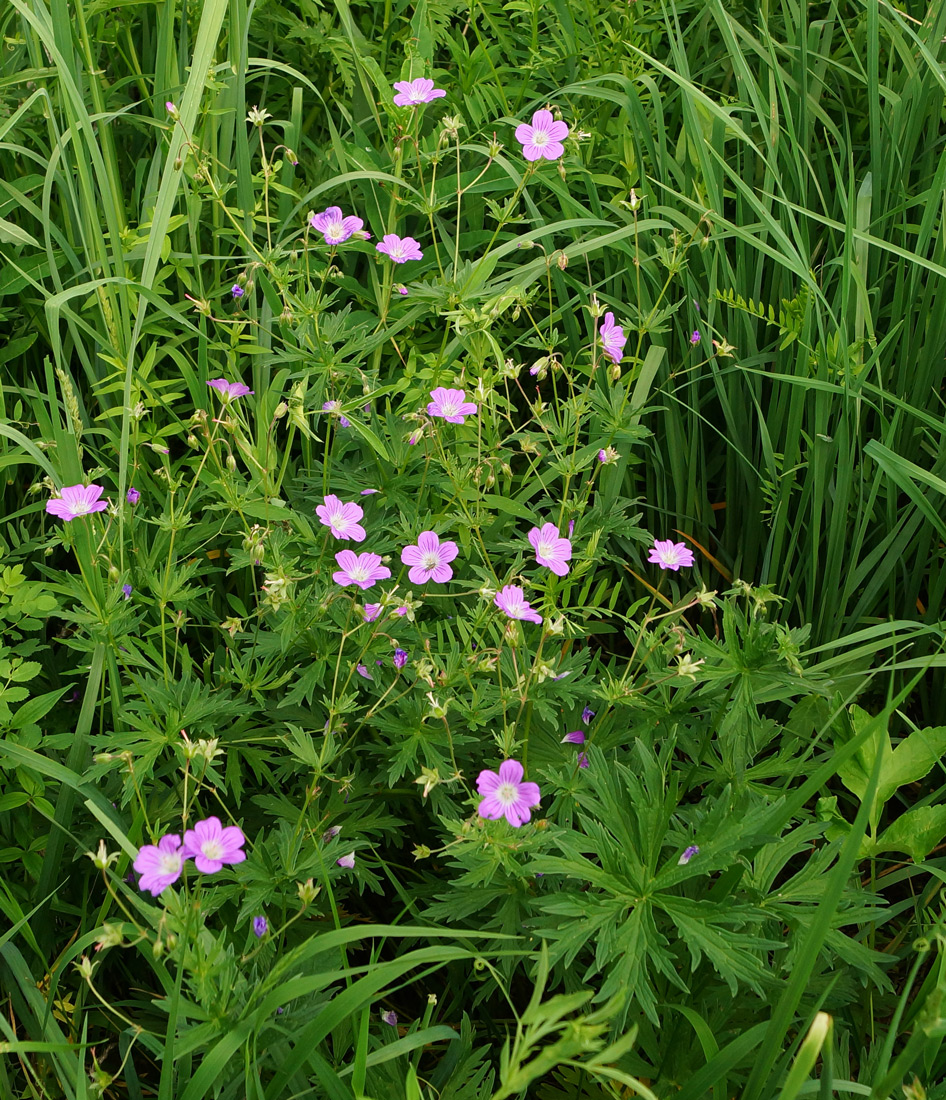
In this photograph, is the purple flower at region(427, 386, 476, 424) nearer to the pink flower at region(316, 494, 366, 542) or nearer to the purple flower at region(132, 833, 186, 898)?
the pink flower at region(316, 494, 366, 542)

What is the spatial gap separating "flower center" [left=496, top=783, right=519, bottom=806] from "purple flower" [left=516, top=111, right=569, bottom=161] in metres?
1.27

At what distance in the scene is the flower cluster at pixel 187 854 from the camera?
1.23m

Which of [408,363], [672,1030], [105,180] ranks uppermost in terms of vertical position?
[105,180]

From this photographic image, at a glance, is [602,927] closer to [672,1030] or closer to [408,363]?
[672,1030]

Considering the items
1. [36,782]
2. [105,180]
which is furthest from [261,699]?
[105,180]

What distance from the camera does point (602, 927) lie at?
1396 millimetres

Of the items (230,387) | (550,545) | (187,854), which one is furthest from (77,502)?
(550,545)

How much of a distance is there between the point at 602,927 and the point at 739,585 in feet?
1.99

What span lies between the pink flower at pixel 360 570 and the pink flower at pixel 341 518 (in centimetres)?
4

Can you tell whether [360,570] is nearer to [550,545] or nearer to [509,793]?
[550,545]

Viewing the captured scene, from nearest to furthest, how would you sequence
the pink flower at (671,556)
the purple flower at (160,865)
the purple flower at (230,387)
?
1. the purple flower at (160,865)
2. the pink flower at (671,556)
3. the purple flower at (230,387)

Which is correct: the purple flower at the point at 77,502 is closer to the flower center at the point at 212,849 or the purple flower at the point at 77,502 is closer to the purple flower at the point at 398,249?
the flower center at the point at 212,849

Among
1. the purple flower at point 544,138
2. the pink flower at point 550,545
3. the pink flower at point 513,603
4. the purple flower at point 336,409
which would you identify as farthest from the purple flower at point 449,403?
the purple flower at point 544,138

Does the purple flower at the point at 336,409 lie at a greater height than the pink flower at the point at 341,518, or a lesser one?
greater
